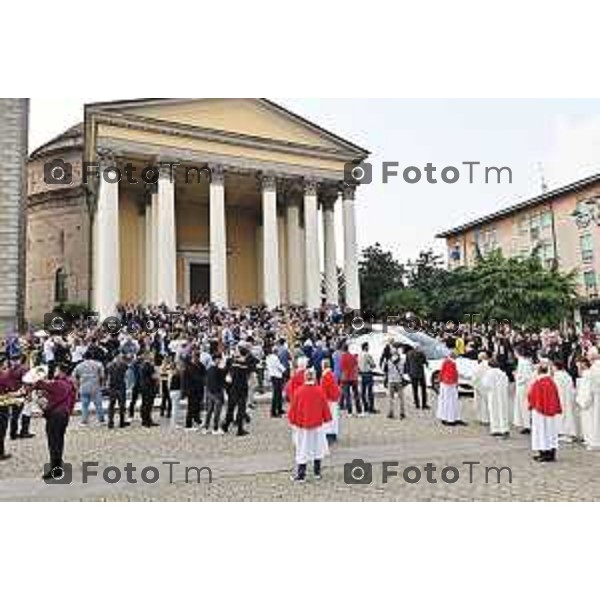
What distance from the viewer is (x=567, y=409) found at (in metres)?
13.5

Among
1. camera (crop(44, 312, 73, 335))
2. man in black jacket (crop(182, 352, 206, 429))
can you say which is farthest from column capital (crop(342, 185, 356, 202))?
man in black jacket (crop(182, 352, 206, 429))


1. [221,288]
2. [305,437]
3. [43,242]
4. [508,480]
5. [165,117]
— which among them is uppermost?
[165,117]

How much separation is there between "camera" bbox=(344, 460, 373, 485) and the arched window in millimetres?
37162

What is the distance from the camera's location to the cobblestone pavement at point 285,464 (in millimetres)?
8617

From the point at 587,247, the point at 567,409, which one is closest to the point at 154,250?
the point at 567,409

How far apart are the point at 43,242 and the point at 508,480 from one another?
42601mm

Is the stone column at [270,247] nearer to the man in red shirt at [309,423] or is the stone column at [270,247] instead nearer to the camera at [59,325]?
the camera at [59,325]

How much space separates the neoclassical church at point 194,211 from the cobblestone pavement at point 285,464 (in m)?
18.7

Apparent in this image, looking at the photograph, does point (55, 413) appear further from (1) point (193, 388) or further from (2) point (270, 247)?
(2) point (270, 247)

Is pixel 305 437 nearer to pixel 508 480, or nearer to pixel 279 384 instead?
pixel 508 480

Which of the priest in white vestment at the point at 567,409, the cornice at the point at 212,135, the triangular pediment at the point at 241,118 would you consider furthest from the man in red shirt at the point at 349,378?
the triangular pediment at the point at 241,118

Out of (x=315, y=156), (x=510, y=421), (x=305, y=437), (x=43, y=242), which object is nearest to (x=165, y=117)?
(x=315, y=156)

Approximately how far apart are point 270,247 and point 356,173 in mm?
7351

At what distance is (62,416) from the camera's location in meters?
10.0
